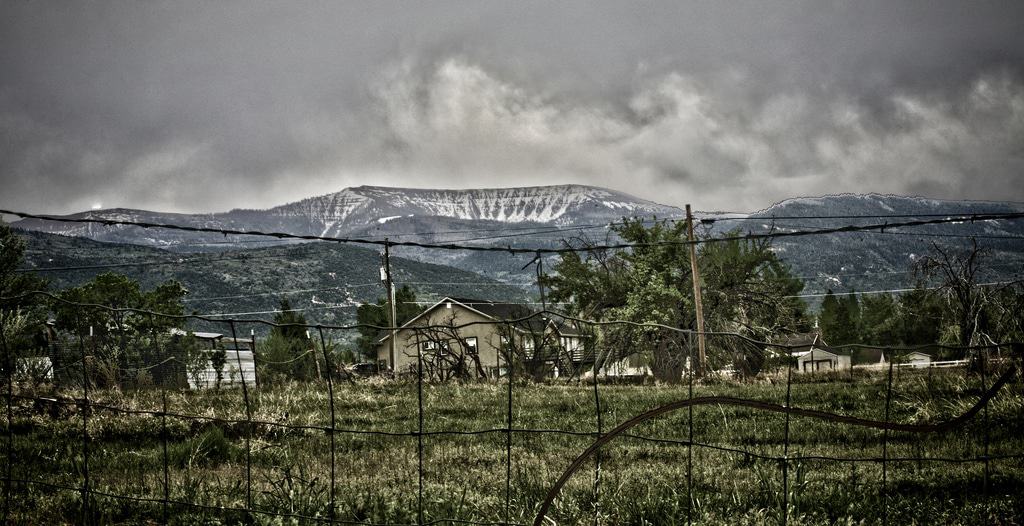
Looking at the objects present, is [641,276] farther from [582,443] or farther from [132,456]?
[132,456]

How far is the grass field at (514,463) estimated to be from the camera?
5906 millimetres

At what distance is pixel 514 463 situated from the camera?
8.61 m

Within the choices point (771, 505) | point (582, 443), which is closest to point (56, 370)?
point (582, 443)

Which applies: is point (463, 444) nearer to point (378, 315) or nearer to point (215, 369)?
point (215, 369)

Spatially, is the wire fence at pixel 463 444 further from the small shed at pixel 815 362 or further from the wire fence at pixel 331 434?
the small shed at pixel 815 362

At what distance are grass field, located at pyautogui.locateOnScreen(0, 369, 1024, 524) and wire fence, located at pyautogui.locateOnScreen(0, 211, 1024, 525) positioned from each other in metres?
0.04

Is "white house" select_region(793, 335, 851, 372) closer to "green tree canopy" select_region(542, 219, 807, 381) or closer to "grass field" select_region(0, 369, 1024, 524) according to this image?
"grass field" select_region(0, 369, 1024, 524)

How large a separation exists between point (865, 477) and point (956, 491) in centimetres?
81

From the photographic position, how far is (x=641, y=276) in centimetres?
3884

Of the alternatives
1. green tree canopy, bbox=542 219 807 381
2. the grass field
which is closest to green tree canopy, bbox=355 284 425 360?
green tree canopy, bbox=542 219 807 381

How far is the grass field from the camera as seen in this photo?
591 centimetres

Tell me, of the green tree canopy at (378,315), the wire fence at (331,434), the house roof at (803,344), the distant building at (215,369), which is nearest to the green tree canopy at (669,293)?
the house roof at (803,344)

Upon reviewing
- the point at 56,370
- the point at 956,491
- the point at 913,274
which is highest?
the point at 913,274

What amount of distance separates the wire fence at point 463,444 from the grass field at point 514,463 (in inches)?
1.6
